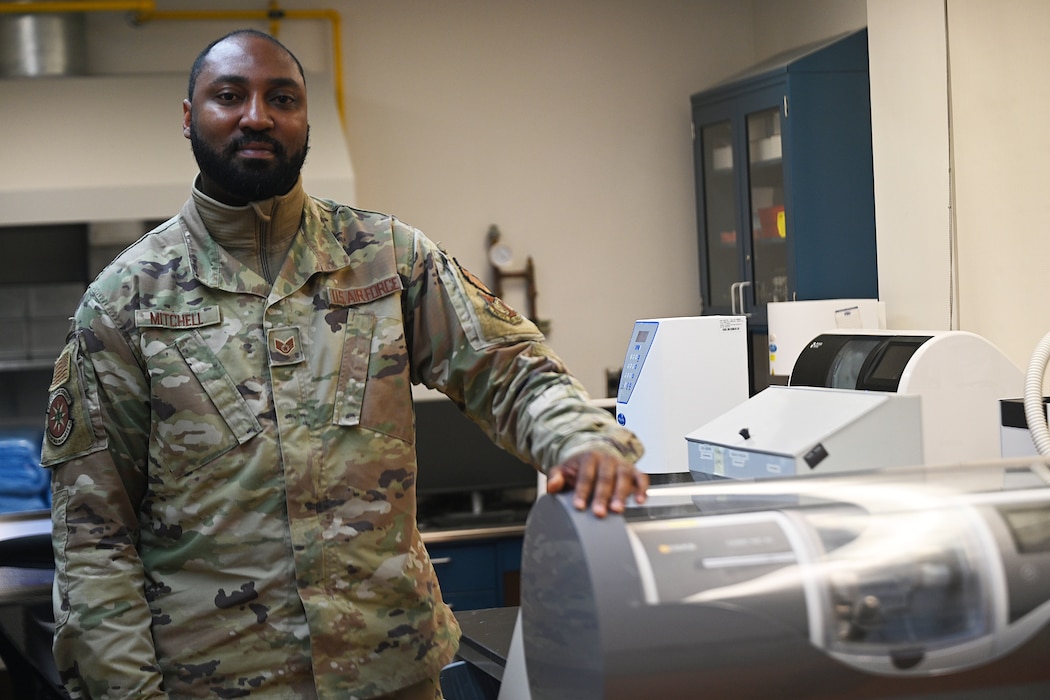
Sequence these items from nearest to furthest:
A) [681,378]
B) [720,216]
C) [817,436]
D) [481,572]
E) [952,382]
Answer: [817,436], [952,382], [681,378], [481,572], [720,216]

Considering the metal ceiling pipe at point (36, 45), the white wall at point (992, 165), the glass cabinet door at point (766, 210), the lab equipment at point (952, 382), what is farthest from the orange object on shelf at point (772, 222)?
the metal ceiling pipe at point (36, 45)

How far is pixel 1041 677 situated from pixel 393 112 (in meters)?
3.68

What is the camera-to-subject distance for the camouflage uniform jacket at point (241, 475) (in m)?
1.42

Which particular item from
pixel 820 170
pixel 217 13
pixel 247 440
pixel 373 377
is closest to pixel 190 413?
pixel 247 440

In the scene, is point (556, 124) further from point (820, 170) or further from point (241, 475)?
point (241, 475)

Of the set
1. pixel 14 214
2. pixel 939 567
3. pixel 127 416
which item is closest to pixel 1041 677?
pixel 939 567

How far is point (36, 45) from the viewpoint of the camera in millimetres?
3951

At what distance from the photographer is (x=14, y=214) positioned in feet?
12.3

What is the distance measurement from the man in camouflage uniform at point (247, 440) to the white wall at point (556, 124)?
2984 millimetres

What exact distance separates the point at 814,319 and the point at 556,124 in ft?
5.46

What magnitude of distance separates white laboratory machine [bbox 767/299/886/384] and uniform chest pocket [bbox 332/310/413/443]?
78.0 inches

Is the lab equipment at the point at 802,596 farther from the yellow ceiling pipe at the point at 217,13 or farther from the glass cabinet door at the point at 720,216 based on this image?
the yellow ceiling pipe at the point at 217,13

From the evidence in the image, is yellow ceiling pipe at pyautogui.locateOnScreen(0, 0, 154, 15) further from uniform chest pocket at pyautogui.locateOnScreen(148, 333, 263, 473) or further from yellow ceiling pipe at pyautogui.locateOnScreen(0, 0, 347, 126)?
uniform chest pocket at pyautogui.locateOnScreen(148, 333, 263, 473)

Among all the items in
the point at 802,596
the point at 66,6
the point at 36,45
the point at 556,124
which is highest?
the point at 66,6
